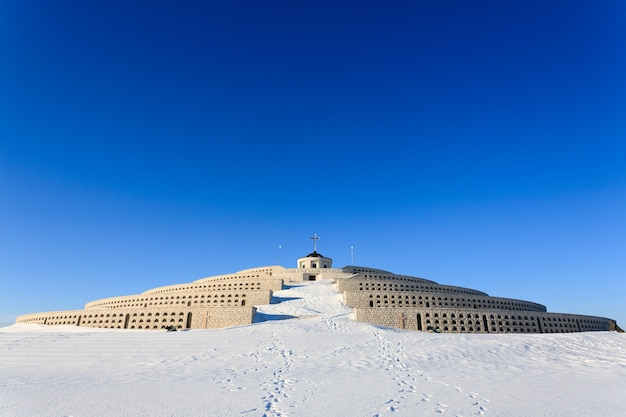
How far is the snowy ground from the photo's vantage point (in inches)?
360

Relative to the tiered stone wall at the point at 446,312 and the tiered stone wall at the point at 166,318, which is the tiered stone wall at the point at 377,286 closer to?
the tiered stone wall at the point at 446,312

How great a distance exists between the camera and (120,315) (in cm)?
3309

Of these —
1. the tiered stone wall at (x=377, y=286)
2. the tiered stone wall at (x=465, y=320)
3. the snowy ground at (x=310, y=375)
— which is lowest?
the snowy ground at (x=310, y=375)

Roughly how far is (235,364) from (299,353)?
11.0 feet

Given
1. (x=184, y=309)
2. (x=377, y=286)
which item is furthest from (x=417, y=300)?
(x=184, y=309)

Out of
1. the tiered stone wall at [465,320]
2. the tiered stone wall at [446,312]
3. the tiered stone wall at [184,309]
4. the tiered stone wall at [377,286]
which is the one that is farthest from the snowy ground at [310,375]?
the tiered stone wall at [377,286]

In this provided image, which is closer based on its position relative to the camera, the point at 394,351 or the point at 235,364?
the point at 235,364

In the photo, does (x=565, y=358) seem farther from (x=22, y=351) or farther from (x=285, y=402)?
(x=22, y=351)

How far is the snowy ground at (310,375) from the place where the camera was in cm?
915

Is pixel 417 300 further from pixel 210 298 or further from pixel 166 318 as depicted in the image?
pixel 166 318

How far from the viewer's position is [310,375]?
12.6 meters

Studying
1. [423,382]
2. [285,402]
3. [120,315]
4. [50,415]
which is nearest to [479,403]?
[423,382]

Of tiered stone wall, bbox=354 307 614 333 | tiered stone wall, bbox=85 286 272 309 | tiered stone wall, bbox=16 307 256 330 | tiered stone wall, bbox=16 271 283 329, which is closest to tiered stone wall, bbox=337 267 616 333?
tiered stone wall, bbox=354 307 614 333

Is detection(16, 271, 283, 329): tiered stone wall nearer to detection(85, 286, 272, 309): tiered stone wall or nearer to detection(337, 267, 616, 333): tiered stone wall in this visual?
detection(85, 286, 272, 309): tiered stone wall
